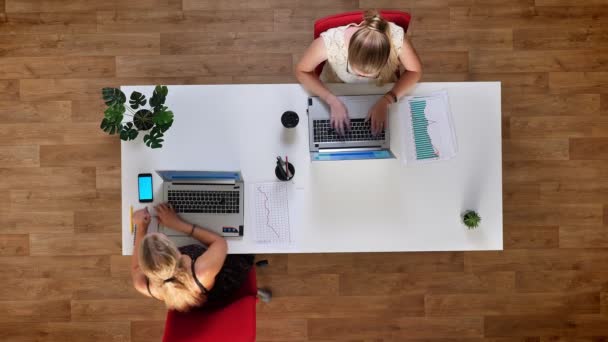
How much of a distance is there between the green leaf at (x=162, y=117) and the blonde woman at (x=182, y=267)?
A: 394 millimetres

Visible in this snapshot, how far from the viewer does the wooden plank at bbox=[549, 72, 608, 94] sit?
2.80 metres

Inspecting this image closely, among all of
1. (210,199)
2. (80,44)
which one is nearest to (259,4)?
(80,44)

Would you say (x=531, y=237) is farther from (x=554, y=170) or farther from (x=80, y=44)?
(x=80, y=44)

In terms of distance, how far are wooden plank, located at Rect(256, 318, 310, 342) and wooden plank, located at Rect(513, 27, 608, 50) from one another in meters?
2.36

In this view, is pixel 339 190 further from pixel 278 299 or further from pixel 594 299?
pixel 594 299

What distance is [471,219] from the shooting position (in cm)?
196

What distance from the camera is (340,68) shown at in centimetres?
204

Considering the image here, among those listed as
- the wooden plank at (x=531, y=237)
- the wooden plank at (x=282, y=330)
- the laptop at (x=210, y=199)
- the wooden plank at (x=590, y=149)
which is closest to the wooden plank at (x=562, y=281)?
the wooden plank at (x=531, y=237)

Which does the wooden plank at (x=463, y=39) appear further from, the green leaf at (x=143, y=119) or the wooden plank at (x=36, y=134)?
the wooden plank at (x=36, y=134)

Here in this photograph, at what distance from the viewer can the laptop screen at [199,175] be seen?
1.96 meters

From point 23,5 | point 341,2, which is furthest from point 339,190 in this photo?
point 23,5

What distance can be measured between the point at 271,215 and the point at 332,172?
0.36m

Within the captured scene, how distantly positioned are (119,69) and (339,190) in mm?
1802

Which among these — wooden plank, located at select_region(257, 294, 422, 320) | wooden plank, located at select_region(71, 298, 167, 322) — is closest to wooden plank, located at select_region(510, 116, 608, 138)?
wooden plank, located at select_region(257, 294, 422, 320)
